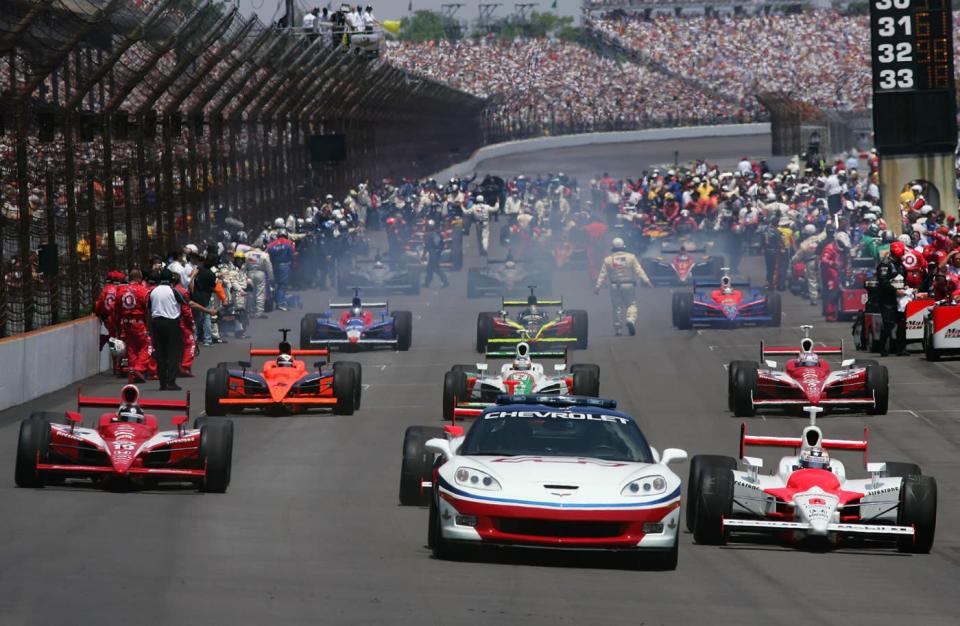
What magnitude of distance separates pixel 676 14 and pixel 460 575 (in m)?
126

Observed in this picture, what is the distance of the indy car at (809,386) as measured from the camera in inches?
730

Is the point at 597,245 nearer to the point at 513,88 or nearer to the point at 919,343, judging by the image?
the point at 919,343

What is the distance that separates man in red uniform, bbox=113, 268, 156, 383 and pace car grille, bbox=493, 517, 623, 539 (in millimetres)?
13120

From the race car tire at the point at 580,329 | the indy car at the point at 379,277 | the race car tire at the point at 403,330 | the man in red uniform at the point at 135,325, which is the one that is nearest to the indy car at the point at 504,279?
the indy car at the point at 379,277

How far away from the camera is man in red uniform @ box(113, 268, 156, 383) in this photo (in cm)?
2248

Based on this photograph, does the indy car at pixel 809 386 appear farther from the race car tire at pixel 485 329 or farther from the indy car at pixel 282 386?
the race car tire at pixel 485 329

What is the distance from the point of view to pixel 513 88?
99750 mm

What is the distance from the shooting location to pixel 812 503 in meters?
11.2

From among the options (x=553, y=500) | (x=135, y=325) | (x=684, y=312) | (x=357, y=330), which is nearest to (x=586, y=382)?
(x=135, y=325)

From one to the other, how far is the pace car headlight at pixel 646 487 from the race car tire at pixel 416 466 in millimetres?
2373

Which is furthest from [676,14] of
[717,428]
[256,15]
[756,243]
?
[717,428]

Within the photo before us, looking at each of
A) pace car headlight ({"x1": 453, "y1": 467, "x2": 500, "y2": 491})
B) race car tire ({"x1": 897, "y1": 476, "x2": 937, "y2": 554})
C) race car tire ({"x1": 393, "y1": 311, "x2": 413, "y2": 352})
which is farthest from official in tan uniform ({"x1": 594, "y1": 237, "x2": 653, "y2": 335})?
pace car headlight ({"x1": 453, "y1": 467, "x2": 500, "y2": 491})

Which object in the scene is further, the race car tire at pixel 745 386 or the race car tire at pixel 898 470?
the race car tire at pixel 745 386

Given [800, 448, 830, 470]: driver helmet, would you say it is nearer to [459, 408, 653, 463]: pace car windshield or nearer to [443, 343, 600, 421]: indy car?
[459, 408, 653, 463]: pace car windshield
